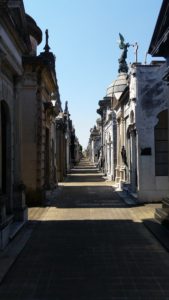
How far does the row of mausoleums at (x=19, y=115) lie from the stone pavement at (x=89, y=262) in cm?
90

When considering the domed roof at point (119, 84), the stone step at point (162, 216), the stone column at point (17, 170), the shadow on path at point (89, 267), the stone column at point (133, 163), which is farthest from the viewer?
the domed roof at point (119, 84)

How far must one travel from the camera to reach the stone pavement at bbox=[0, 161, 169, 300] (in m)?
5.73

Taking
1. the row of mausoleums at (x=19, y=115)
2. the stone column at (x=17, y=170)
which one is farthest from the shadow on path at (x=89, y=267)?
the row of mausoleums at (x=19, y=115)

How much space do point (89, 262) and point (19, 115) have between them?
480cm

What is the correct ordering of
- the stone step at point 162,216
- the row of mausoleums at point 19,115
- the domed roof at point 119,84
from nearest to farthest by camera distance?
the row of mausoleums at point 19,115
the stone step at point 162,216
the domed roof at point 119,84

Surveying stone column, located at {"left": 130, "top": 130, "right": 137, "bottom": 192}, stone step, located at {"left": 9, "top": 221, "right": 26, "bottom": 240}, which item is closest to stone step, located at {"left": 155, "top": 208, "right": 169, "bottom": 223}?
stone step, located at {"left": 9, "top": 221, "right": 26, "bottom": 240}

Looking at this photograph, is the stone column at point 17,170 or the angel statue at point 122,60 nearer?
the stone column at point 17,170

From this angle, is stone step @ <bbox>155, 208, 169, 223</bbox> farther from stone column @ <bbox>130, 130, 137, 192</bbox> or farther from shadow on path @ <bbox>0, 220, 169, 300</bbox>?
stone column @ <bbox>130, 130, 137, 192</bbox>

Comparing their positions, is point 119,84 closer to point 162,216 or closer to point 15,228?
point 162,216

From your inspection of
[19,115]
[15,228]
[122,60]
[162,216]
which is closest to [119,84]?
[122,60]

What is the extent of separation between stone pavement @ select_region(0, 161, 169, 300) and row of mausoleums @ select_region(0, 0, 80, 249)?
2.95 feet

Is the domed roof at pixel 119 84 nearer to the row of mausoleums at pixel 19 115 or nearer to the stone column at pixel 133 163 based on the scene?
the row of mausoleums at pixel 19 115

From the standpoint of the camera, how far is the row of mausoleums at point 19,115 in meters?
9.05

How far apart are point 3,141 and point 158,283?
5343 mm
